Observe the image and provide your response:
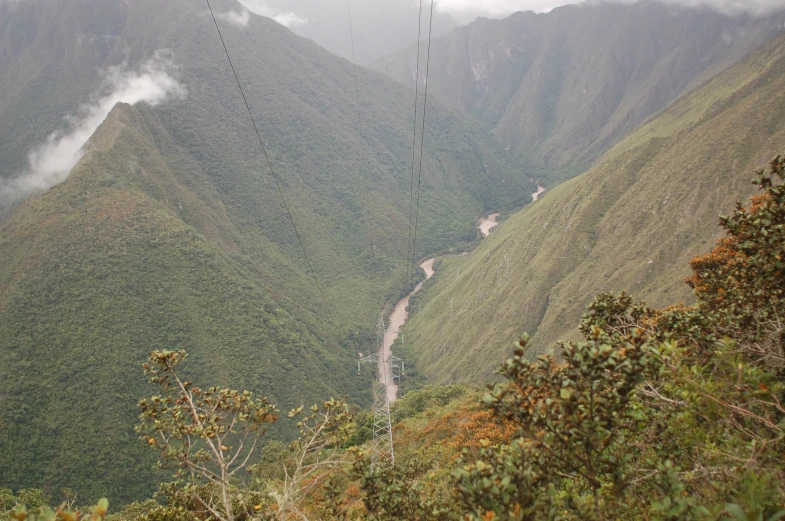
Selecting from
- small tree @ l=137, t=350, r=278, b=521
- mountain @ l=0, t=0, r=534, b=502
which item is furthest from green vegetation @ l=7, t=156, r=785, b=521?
mountain @ l=0, t=0, r=534, b=502

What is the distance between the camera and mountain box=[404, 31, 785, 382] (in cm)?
6375

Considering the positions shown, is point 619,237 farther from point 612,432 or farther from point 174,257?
point 174,257

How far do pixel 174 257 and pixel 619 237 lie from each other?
3132 inches

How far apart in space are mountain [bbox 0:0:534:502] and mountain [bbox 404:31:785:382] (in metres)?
25.0

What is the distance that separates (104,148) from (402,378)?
79.6 metres

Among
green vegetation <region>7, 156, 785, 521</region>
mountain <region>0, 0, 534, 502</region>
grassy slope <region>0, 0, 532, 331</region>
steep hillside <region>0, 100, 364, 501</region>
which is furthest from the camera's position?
grassy slope <region>0, 0, 532, 331</region>

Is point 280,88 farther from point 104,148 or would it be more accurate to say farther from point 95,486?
point 95,486

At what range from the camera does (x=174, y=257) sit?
266 feet

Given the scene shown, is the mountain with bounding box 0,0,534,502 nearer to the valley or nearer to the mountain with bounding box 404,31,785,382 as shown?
the valley

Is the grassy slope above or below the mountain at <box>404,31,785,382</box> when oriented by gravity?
above

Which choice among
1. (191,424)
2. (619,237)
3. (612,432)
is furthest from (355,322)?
(612,432)

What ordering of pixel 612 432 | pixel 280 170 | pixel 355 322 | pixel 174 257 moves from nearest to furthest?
pixel 612 432 → pixel 174 257 → pixel 355 322 → pixel 280 170

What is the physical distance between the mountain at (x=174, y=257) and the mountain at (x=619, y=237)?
25.0 meters

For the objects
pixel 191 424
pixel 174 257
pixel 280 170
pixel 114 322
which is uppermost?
pixel 280 170
